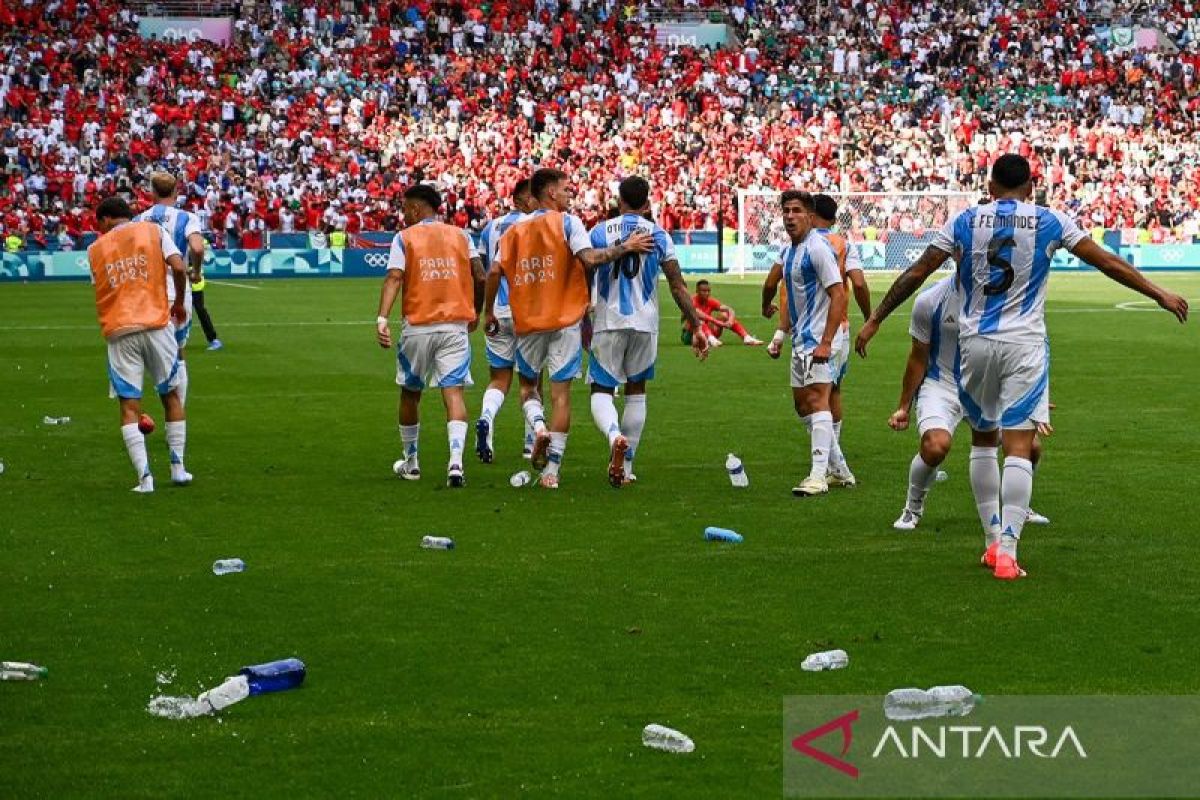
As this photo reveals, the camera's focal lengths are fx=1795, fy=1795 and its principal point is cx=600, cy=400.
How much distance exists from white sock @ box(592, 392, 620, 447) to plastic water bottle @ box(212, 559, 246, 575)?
138 inches

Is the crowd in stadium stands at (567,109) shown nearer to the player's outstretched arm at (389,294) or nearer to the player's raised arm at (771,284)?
the player's outstretched arm at (389,294)

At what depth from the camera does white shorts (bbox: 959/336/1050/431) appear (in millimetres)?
9125

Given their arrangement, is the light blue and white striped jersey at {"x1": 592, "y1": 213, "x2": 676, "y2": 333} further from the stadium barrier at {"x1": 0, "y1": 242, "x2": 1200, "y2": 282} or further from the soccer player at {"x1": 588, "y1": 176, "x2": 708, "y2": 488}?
the stadium barrier at {"x1": 0, "y1": 242, "x2": 1200, "y2": 282}

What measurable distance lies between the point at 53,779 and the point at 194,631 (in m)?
2.19

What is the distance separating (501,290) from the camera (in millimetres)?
14820

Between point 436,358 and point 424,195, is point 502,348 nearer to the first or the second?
point 436,358

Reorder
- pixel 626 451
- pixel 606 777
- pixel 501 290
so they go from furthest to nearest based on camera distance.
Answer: pixel 501 290 < pixel 626 451 < pixel 606 777

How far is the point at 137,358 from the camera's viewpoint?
1267cm

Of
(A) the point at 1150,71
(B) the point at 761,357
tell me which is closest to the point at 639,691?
(B) the point at 761,357

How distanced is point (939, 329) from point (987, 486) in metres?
1.00

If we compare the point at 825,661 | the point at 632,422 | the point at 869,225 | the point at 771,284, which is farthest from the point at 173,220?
the point at 869,225

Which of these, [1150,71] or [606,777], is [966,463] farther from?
[1150,71]

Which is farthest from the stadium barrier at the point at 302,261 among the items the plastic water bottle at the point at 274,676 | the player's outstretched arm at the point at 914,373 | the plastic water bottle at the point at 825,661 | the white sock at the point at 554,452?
the plastic water bottle at the point at 274,676

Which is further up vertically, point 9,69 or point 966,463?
point 9,69
